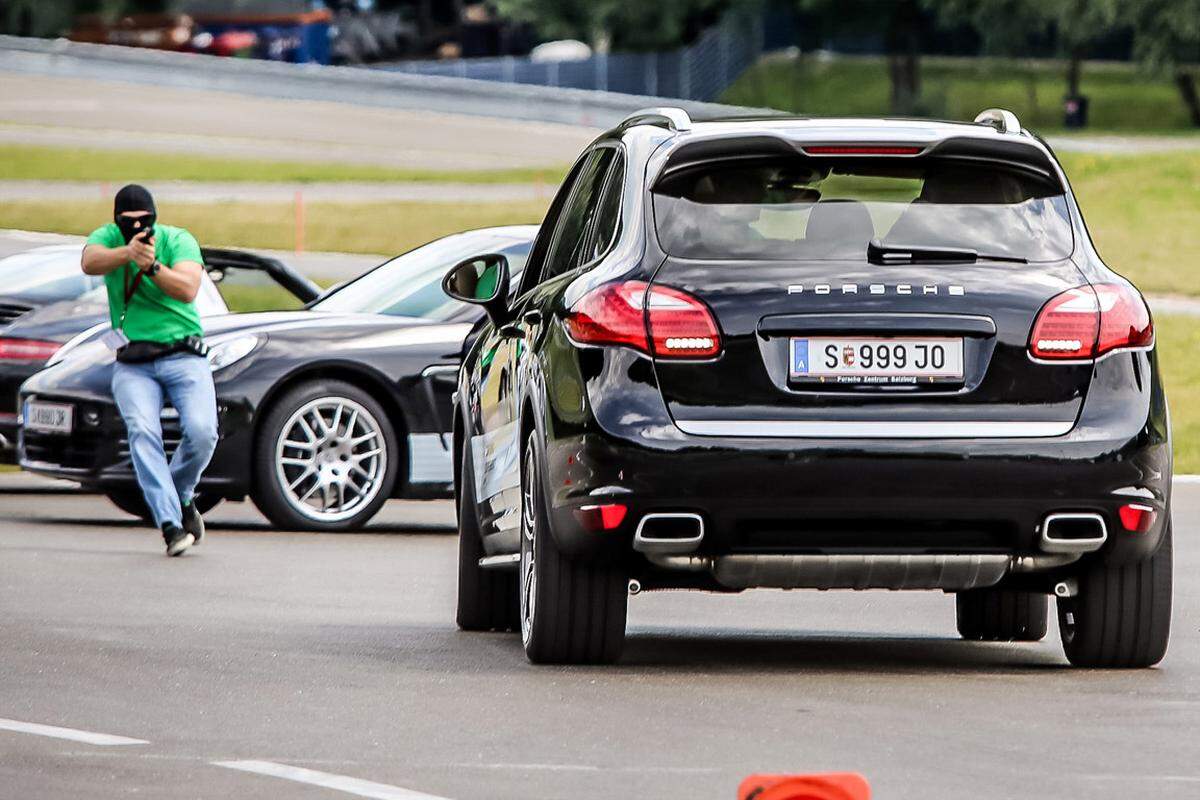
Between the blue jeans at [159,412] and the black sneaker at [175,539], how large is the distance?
0.12 feet

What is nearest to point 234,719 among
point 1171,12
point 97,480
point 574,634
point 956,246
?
point 574,634

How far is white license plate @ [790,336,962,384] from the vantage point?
27.7 ft

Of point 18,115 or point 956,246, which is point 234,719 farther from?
point 18,115

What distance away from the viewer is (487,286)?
10469 mm

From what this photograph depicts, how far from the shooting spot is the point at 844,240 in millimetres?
8734

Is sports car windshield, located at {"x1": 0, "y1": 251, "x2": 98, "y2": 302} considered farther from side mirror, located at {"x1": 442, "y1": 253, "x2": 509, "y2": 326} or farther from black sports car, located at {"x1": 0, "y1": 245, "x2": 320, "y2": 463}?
side mirror, located at {"x1": 442, "y1": 253, "x2": 509, "y2": 326}

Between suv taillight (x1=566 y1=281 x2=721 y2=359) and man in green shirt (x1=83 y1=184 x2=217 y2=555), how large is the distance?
5.18m

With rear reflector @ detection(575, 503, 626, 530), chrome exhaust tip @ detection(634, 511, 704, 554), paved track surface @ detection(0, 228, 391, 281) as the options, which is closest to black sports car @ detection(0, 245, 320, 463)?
rear reflector @ detection(575, 503, 626, 530)

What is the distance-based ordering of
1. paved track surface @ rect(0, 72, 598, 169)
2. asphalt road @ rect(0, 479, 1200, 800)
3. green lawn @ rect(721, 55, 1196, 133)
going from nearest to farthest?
1. asphalt road @ rect(0, 479, 1200, 800)
2. paved track surface @ rect(0, 72, 598, 169)
3. green lawn @ rect(721, 55, 1196, 133)

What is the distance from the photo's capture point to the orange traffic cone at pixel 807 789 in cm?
502

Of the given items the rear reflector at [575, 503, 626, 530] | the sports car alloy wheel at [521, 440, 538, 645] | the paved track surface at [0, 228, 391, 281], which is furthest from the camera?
the paved track surface at [0, 228, 391, 281]

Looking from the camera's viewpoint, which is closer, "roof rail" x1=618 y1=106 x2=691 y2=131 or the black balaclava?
"roof rail" x1=618 y1=106 x2=691 y2=131

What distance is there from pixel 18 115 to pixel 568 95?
940 cm

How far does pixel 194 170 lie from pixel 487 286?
33.8 m
